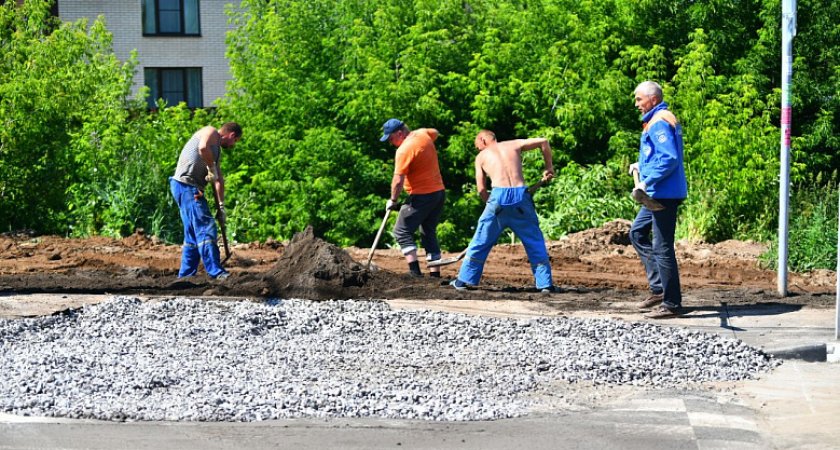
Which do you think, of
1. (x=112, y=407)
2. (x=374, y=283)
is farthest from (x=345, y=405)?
(x=374, y=283)

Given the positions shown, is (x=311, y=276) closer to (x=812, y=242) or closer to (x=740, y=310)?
(x=740, y=310)

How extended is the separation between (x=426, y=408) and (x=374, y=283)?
466cm

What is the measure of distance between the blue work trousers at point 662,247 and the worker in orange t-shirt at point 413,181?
2.94 metres

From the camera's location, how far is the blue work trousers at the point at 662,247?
10.1 metres

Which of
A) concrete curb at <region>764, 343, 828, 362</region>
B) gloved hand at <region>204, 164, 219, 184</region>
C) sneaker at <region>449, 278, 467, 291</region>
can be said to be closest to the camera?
concrete curb at <region>764, 343, 828, 362</region>

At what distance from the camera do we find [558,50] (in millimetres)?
21234

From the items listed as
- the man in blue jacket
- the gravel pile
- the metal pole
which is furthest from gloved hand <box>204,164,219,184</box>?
the metal pole

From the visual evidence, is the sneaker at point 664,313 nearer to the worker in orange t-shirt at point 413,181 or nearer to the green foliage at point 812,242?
the worker in orange t-shirt at point 413,181

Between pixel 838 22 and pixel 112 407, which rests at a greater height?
pixel 838 22

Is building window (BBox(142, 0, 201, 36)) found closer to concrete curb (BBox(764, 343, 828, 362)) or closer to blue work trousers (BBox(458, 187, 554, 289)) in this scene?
blue work trousers (BBox(458, 187, 554, 289))

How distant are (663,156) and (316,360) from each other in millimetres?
3451

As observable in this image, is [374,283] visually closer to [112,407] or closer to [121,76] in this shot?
[112,407]

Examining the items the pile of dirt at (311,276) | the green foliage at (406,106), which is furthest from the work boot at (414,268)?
the green foliage at (406,106)

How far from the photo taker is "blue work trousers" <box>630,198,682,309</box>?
33.2ft
